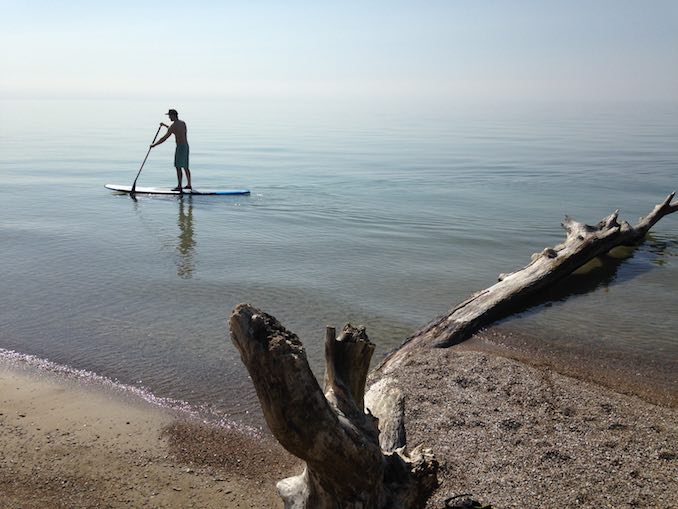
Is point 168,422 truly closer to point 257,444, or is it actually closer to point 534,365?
point 257,444

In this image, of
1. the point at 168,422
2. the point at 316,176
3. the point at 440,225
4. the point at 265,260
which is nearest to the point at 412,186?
the point at 316,176

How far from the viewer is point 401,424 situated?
4.32 m

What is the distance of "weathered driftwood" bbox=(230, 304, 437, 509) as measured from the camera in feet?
10.0

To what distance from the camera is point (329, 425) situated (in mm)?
3205

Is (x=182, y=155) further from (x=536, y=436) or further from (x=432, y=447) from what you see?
(x=536, y=436)

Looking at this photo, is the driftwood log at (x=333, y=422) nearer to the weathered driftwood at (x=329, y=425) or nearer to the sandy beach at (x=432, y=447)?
the weathered driftwood at (x=329, y=425)

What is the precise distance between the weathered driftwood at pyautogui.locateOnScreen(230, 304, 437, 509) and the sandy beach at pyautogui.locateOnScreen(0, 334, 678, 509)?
0.80 m

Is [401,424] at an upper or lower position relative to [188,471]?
upper

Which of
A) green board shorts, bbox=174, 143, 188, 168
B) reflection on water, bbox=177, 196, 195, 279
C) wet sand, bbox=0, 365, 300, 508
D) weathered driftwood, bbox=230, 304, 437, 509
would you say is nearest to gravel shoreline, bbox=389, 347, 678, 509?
weathered driftwood, bbox=230, 304, 437, 509

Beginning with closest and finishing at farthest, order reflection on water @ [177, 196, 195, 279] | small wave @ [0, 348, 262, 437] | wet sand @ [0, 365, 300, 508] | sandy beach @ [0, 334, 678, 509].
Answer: sandy beach @ [0, 334, 678, 509]
wet sand @ [0, 365, 300, 508]
small wave @ [0, 348, 262, 437]
reflection on water @ [177, 196, 195, 279]

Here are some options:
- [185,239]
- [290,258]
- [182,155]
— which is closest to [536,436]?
[290,258]

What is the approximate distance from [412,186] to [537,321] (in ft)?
42.8

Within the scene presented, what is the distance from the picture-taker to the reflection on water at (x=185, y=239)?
435 inches

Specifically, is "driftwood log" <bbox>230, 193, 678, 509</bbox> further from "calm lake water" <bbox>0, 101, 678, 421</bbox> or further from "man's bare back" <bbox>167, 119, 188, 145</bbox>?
"man's bare back" <bbox>167, 119, 188, 145</bbox>
